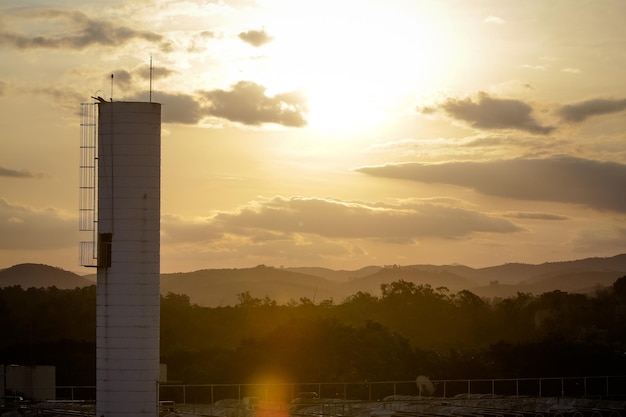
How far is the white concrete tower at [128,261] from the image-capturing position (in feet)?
124

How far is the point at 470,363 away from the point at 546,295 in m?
34.3

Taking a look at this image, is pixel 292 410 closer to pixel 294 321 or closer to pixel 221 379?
pixel 221 379

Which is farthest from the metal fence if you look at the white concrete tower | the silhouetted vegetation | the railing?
the white concrete tower

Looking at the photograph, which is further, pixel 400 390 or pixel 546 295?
pixel 546 295

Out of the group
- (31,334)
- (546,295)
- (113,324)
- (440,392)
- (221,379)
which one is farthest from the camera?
(546,295)

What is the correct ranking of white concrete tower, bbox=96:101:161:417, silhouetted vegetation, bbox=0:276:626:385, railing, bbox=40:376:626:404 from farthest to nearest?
Result: silhouetted vegetation, bbox=0:276:626:385 → railing, bbox=40:376:626:404 → white concrete tower, bbox=96:101:161:417

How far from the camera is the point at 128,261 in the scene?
3791 cm

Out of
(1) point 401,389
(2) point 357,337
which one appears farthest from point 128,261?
(2) point 357,337

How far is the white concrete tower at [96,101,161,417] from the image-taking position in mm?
37875

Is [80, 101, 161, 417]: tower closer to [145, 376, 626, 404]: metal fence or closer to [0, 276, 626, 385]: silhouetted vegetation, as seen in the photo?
[145, 376, 626, 404]: metal fence

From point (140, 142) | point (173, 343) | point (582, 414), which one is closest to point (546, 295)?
point (173, 343)

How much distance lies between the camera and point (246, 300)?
357 ft

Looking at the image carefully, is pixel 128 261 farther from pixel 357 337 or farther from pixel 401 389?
pixel 357 337

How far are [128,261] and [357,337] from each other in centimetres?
3341
